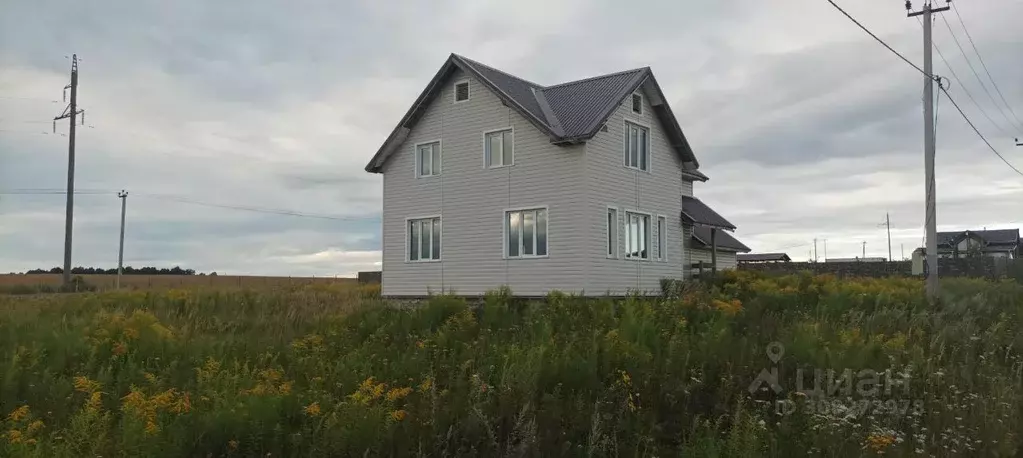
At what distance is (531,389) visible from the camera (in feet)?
23.4

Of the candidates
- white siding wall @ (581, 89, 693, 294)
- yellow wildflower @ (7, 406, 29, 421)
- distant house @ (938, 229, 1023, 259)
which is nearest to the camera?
yellow wildflower @ (7, 406, 29, 421)

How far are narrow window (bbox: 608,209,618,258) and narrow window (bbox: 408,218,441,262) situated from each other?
5.57 metres

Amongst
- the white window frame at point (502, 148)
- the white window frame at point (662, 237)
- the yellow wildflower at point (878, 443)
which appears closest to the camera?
the yellow wildflower at point (878, 443)

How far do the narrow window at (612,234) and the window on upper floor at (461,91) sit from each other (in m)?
5.90

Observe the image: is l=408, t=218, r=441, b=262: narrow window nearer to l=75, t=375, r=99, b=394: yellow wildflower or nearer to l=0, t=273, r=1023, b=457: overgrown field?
l=0, t=273, r=1023, b=457: overgrown field

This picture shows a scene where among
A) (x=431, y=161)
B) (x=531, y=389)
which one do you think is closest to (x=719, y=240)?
(x=431, y=161)

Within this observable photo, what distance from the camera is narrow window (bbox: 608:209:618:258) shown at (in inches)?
846

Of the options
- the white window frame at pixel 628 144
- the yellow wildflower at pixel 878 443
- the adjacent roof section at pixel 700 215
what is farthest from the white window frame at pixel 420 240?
the yellow wildflower at pixel 878 443

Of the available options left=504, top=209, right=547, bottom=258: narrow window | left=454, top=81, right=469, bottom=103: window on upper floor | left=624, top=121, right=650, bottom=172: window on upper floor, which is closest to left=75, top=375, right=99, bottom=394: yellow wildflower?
left=504, top=209, right=547, bottom=258: narrow window

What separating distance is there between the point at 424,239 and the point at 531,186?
452 centimetres

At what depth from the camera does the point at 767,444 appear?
6.46 meters

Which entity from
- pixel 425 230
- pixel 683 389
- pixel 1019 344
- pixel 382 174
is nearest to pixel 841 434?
pixel 683 389

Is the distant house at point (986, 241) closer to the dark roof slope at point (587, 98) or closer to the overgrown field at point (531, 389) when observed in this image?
the dark roof slope at point (587, 98)

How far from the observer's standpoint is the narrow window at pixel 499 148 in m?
22.2
